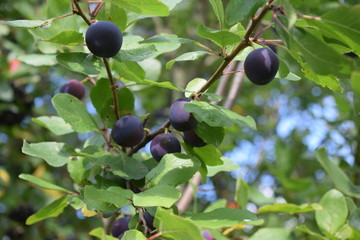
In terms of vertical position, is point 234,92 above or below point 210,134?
below

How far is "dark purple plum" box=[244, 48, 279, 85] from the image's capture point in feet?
2.71

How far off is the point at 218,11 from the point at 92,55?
0.28 metres

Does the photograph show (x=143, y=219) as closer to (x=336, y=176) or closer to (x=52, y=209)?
(x=52, y=209)

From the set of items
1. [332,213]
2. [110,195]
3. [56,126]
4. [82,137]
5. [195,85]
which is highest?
[195,85]

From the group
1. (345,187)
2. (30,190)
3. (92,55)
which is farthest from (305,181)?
(30,190)

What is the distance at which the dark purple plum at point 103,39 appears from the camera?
2.76ft

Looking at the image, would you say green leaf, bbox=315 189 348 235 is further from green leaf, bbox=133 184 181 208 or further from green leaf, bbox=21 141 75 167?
green leaf, bbox=21 141 75 167

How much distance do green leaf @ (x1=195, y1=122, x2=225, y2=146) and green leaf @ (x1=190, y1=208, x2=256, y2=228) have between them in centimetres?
14

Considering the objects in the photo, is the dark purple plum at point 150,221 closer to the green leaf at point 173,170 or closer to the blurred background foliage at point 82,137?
the green leaf at point 173,170

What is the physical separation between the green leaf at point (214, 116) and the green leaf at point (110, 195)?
0.19 m

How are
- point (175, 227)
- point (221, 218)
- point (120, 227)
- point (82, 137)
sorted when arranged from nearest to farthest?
point (175, 227) < point (221, 218) < point (120, 227) < point (82, 137)

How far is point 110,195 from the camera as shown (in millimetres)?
778

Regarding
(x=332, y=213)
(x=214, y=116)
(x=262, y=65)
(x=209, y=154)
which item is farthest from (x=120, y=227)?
(x=332, y=213)

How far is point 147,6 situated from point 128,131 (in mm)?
287
